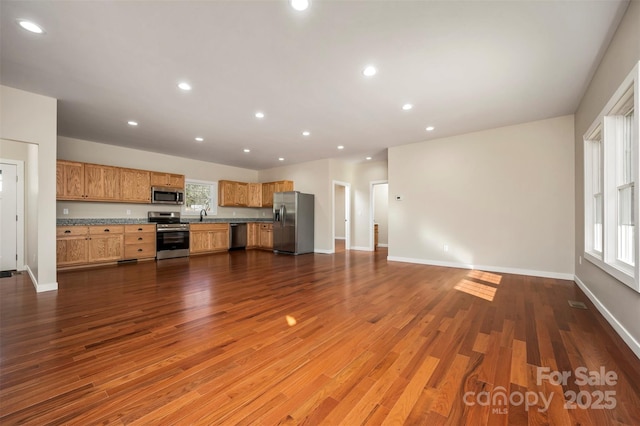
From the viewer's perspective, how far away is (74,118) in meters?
4.41

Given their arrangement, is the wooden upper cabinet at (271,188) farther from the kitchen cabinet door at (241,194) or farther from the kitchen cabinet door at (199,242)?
the kitchen cabinet door at (199,242)

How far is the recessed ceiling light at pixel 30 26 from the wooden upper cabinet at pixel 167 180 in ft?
14.8

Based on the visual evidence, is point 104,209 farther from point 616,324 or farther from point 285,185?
point 616,324

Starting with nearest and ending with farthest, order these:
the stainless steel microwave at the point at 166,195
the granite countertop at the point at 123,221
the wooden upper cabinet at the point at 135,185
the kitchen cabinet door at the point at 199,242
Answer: the granite countertop at the point at 123,221
the wooden upper cabinet at the point at 135,185
the stainless steel microwave at the point at 166,195
the kitchen cabinet door at the point at 199,242

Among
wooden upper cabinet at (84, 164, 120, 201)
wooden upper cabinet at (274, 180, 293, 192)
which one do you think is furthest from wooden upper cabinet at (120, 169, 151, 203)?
wooden upper cabinet at (274, 180, 293, 192)

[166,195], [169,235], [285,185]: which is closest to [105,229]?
[169,235]

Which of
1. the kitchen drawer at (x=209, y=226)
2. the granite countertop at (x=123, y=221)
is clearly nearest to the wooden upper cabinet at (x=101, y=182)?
the granite countertop at (x=123, y=221)

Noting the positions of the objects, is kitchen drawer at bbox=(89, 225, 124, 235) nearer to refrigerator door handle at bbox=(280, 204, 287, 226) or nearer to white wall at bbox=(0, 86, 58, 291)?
white wall at bbox=(0, 86, 58, 291)

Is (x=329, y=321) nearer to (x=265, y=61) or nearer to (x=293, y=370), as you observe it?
(x=293, y=370)

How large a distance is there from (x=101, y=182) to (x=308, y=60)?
5.66 metres

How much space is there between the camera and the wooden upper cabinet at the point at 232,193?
26.7 feet

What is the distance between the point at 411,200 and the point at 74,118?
6681 mm

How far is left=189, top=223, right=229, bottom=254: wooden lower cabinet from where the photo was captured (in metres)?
7.07

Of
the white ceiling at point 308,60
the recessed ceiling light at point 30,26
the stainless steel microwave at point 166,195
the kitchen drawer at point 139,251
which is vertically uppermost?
the recessed ceiling light at point 30,26
